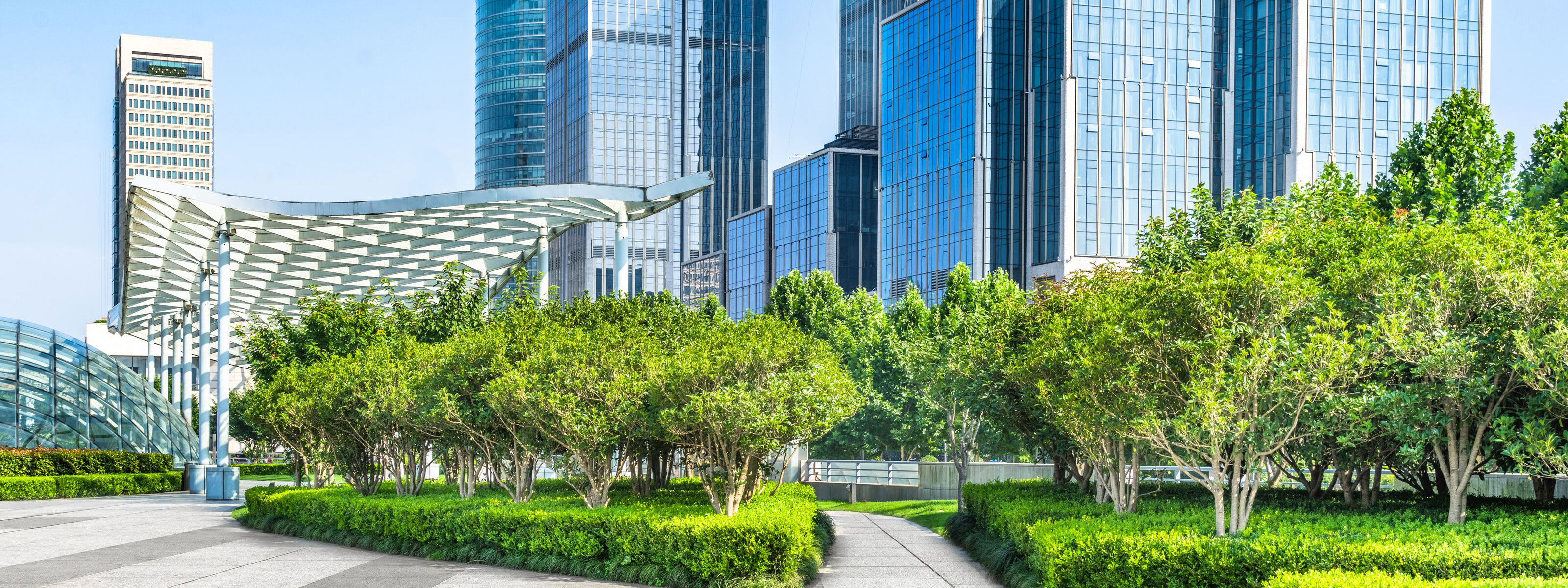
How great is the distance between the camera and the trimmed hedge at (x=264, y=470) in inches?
2383

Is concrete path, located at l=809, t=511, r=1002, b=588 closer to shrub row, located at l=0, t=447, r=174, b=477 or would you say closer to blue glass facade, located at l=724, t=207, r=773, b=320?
shrub row, located at l=0, t=447, r=174, b=477

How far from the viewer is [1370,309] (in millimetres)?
13047

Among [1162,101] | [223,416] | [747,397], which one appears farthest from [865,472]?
[1162,101]

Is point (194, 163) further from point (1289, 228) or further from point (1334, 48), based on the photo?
point (1289, 228)

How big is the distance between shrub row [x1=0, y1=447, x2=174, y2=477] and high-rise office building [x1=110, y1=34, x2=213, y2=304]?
483 ft

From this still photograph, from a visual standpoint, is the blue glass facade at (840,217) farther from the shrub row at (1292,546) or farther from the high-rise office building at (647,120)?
the shrub row at (1292,546)

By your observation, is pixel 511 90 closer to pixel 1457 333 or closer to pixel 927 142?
pixel 927 142

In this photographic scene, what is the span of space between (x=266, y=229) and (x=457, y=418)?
18779 mm

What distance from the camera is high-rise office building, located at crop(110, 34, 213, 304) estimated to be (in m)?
172

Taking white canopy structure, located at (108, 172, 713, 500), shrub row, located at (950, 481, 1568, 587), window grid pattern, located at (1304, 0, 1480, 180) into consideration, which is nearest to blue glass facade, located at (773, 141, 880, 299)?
window grid pattern, located at (1304, 0, 1480, 180)

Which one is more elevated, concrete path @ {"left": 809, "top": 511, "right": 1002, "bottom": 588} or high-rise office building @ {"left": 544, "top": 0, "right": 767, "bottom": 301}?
high-rise office building @ {"left": 544, "top": 0, "right": 767, "bottom": 301}

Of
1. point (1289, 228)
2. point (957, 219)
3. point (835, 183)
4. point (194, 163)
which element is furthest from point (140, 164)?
point (1289, 228)

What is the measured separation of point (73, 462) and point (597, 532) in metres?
27.5

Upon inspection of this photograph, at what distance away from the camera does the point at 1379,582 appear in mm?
9547
